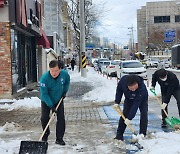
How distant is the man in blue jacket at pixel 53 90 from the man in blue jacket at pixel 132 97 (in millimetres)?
1061

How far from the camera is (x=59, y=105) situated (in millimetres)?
7355

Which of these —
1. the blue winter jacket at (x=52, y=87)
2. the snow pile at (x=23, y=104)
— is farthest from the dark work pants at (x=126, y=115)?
the snow pile at (x=23, y=104)

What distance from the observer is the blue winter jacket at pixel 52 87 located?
7.09m

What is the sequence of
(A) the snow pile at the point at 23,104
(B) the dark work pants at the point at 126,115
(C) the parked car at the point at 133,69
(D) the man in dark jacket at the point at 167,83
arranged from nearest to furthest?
(B) the dark work pants at the point at 126,115
(D) the man in dark jacket at the point at 167,83
(A) the snow pile at the point at 23,104
(C) the parked car at the point at 133,69

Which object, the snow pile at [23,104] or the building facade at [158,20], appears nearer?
the snow pile at [23,104]

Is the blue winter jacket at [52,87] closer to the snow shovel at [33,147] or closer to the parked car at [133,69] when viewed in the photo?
the snow shovel at [33,147]

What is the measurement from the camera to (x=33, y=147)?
647 cm

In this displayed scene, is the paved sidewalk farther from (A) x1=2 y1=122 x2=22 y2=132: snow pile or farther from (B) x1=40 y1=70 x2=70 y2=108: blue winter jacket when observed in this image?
(B) x1=40 y1=70 x2=70 y2=108: blue winter jacket

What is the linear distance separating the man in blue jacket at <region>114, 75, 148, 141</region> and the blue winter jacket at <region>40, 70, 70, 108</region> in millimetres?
1062

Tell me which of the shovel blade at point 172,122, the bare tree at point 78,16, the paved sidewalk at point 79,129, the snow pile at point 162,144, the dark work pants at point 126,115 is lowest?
the paved sidewalk at point 79,129

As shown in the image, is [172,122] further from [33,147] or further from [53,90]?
[33,147]

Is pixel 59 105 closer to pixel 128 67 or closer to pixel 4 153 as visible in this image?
pixel 4 153

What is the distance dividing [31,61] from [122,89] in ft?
56.7

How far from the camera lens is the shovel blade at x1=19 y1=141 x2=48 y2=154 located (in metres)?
6.43
